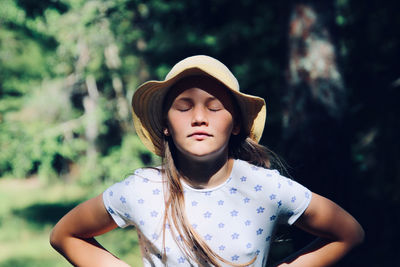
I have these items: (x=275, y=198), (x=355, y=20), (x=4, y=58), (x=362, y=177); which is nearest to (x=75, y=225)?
(x=275, y=198)

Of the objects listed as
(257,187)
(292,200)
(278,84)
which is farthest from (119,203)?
(278,84)

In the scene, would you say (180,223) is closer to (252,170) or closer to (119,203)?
(119,203)

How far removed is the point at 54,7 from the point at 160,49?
4.99ft

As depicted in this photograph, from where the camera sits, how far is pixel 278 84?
5.30 meters

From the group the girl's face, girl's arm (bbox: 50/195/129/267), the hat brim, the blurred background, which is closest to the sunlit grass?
the blurred background

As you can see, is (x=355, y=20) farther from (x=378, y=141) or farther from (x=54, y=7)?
(x=54, y=7)

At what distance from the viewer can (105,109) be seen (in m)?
10.6

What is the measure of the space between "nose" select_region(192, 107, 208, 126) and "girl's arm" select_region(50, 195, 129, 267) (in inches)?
19.2

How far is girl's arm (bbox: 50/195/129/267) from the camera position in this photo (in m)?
1.82

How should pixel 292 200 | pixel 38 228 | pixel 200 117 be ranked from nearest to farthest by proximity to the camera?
pixel 200 117
pixel 292 200
pixel 38 228

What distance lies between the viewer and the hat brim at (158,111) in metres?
1.79

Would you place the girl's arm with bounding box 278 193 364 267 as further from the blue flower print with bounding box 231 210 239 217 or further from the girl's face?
the girl's face

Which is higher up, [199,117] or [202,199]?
[199,117]

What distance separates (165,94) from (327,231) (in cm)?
83
